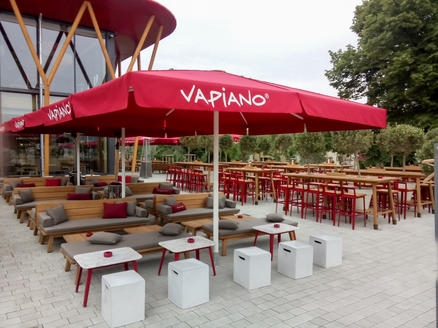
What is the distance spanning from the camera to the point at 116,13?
13.3 meters

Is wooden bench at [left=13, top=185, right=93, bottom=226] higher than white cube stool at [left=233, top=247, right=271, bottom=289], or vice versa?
wooden bench at [left=13, top=185, right=93, bottom=226]

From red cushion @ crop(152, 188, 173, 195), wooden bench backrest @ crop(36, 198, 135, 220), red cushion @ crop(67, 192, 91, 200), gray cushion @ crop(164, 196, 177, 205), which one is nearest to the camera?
A: wooden bench backrest @ crop(36, 198, 135, 220)

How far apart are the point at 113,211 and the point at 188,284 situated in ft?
10.4

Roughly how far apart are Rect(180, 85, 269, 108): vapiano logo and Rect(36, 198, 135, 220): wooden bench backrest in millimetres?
4146

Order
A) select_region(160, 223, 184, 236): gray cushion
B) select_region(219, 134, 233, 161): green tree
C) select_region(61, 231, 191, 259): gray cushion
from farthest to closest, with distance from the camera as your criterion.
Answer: select_region(219, 134, 233, 161): green tree < select_region(160, 223, 184, 236): gray cushion < select_region(61, 231, 191, 259): gray cushion

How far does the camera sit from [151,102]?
255 cm

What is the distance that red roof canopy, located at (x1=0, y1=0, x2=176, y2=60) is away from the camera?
1234 centimetres

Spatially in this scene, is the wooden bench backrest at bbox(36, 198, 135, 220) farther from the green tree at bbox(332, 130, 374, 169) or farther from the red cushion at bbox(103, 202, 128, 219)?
the green tree at bbox(332, 130, 374, 169)

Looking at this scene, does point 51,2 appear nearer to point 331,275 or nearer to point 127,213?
point 127,213

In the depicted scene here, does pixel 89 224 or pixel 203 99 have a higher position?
pixel 203 99

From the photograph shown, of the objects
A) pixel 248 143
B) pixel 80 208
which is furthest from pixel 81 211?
pixel 248 143

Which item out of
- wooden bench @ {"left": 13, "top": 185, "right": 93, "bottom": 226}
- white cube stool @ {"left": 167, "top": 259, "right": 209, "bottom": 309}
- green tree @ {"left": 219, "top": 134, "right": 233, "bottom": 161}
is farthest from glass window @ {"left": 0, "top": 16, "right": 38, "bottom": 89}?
white cube stool @ {"left": 167, "top": 259, "right": 209, "bottom": 309}

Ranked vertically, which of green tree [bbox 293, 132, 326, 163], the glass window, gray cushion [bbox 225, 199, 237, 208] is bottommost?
gray cushion [bbox 225, 199, 237, 208]

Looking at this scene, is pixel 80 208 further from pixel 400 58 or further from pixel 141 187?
pixel 400 58
